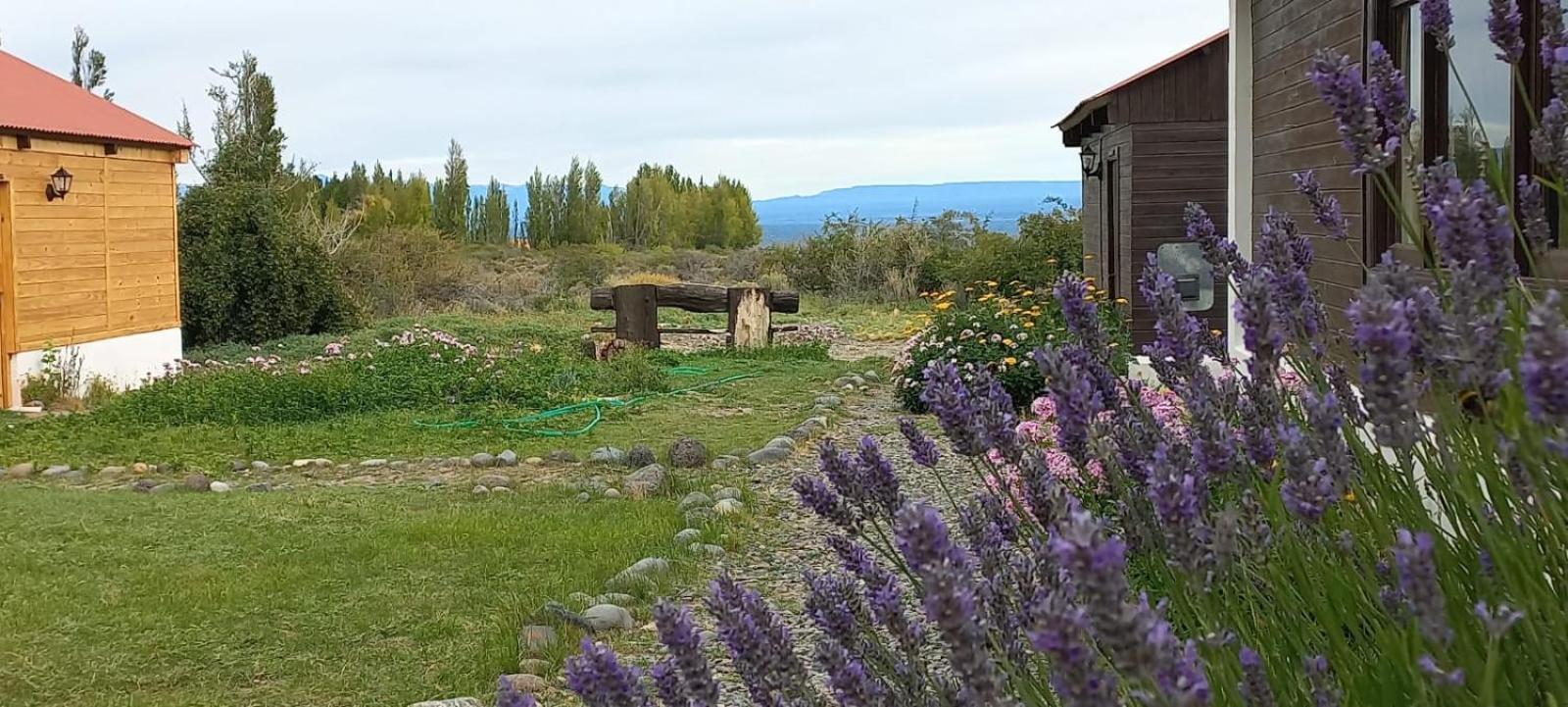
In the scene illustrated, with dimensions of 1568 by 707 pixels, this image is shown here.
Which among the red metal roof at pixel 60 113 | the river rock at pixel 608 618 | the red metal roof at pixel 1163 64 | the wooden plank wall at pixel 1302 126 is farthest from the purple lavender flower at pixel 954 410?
the red metal roof at pixel 60 113

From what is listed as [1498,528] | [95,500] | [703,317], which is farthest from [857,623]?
[703,317]

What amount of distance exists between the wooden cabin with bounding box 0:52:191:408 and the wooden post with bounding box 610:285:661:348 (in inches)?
186

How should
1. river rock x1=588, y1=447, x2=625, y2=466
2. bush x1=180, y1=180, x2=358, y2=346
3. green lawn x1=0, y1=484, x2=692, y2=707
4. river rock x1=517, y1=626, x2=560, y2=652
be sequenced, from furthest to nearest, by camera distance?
bush x1=180, y1=180, x2=358, y2=346, river rock x1=588, y1=447, x2=625, y2=466, river rock x1=517, y1=626, x2=560, y2=652, green lawn x1=0, y1=484, x2=692, y2=707

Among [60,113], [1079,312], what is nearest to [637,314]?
[60,113]

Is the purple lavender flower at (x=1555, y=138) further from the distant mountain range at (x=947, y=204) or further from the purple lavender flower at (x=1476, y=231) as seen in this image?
the distant mountain range at (x=947, y=204)

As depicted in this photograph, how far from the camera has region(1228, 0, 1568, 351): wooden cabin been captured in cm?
457

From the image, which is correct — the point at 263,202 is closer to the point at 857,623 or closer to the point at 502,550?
the point at 502,550

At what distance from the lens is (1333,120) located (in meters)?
4.76

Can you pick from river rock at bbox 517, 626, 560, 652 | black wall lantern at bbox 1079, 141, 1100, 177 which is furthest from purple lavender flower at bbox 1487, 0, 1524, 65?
black wall lantern at bbox 1079, 141, 1100, 177

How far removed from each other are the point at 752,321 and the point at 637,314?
1.47m

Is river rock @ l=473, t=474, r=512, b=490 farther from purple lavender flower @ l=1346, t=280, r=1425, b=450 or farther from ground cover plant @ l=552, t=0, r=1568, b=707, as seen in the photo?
purple lavender flower @ l=1346, t=280, r=1425, b=450

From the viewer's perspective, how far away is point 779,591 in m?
5.49

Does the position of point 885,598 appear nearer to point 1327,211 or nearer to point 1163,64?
point 1327,211

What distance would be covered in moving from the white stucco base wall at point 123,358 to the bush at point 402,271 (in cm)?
664
